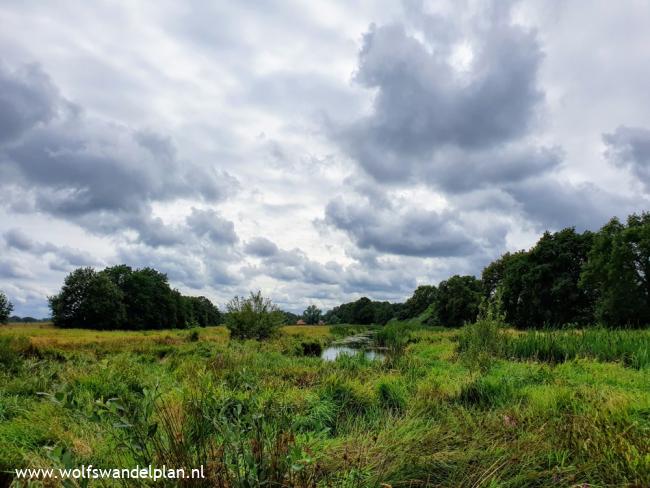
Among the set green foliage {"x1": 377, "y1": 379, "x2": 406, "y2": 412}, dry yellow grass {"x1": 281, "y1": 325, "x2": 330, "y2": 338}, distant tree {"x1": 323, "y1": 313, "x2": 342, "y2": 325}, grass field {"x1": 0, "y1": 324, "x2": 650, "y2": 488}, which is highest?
grass field {"x1": 0, "y1": 324, "x2": 650, "y2": 488}

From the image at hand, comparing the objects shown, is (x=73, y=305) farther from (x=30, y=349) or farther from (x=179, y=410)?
(x=179, y=410)

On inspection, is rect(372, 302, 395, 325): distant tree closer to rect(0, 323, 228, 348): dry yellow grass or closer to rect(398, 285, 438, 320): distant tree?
rect(398, 285, 438, 320): distant tree

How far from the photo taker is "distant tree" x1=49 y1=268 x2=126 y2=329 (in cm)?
6112

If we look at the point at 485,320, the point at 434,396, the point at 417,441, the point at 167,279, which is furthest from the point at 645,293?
the point at 167,279

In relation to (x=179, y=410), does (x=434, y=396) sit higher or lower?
lower

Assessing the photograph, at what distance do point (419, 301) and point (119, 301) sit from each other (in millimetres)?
66474

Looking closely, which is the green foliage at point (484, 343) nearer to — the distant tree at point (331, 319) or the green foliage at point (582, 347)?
the green foliage at point (582, 347)

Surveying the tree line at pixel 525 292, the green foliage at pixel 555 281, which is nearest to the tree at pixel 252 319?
the tree line at pixel 525 292

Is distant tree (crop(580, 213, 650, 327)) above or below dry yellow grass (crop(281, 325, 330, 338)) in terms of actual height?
above

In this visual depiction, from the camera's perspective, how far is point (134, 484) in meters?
2.89

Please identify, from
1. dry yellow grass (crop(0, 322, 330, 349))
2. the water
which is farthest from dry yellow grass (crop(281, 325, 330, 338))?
dry yellow grass (crop(0, 322, 330, 349))

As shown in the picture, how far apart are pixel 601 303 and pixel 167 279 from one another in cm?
7335

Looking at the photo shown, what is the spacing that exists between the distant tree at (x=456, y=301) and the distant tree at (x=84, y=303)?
53600mm

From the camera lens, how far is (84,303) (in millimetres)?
61625
